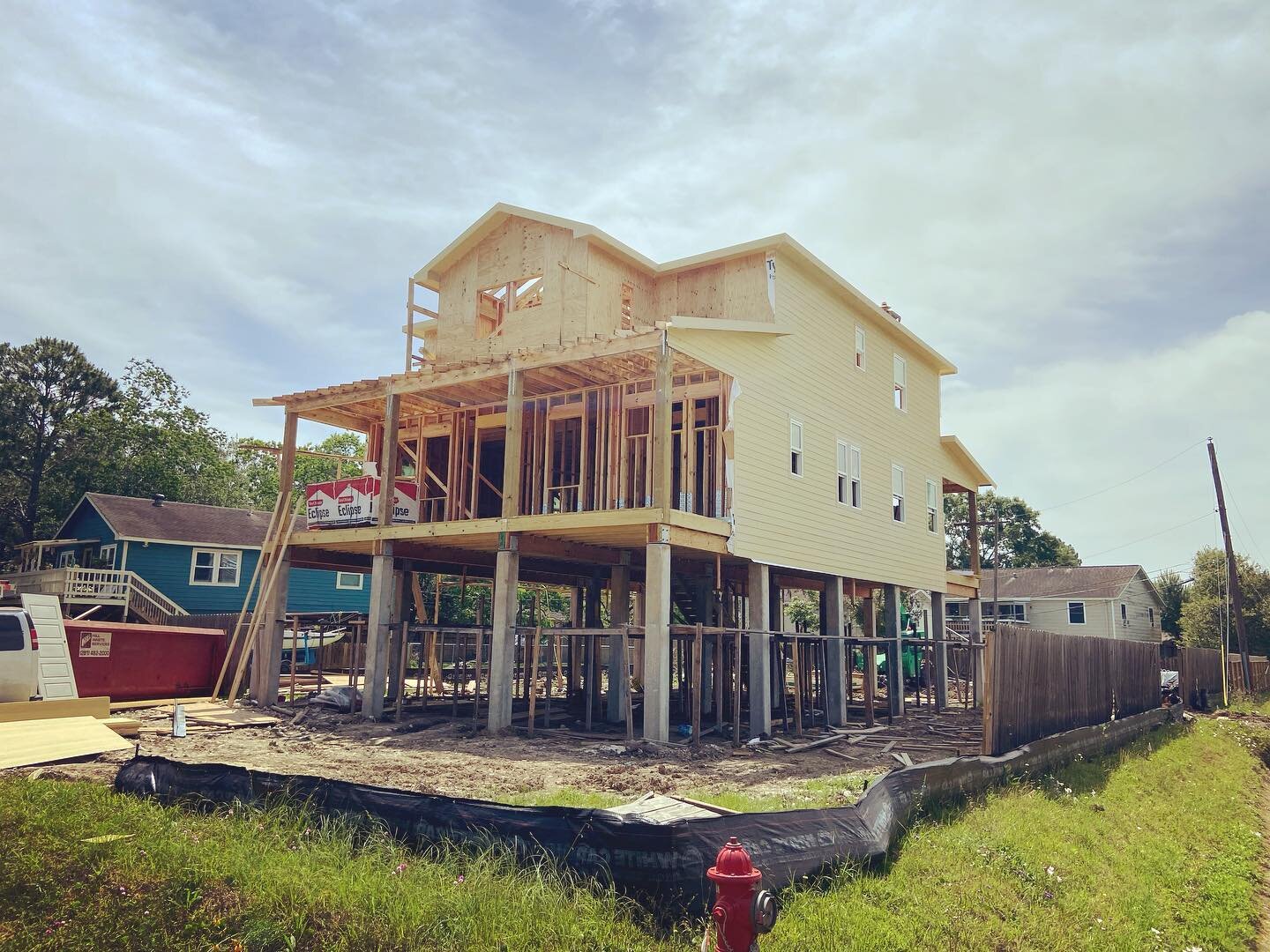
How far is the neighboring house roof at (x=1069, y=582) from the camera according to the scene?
166 feet

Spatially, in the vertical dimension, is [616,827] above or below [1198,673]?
above

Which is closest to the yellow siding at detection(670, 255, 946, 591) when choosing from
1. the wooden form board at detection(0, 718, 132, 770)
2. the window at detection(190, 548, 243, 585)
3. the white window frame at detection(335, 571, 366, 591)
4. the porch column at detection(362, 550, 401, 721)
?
the porch column at detection(362, 550, 401, 721)

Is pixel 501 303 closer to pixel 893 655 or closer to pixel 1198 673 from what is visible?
pixel 893 655

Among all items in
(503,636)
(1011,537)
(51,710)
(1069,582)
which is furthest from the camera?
(1011,537)

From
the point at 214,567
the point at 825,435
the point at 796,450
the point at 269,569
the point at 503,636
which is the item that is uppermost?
the point at 825,435

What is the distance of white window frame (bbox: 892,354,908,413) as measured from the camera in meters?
26.6

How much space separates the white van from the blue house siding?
1706 cm

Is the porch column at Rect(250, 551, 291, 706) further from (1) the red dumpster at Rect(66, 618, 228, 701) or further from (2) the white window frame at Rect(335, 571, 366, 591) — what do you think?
(2) the white window frame at Rect(335, 571, 366, 591)

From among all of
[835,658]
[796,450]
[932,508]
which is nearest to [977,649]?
[932,508]

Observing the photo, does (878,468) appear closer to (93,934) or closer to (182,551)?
(93,934)

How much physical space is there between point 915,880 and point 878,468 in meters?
17.5

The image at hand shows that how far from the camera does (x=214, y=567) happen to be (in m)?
36.6

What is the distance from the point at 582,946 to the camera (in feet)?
21.3

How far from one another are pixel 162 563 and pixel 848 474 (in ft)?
85.7
